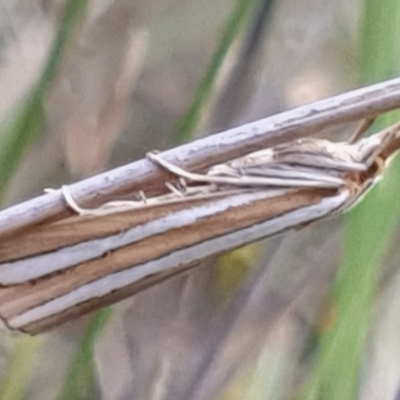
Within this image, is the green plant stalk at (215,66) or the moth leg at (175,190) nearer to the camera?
the moth leg at (175,190)

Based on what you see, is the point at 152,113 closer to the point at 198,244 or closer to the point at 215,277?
the point at 215,277

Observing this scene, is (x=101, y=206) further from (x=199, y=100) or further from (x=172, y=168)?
(x=199, y=100)

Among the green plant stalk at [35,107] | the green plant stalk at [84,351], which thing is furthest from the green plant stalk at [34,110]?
the green plant stalk at [84,351]

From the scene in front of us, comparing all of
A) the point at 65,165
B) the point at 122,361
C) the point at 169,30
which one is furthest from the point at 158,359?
the point at 169,30

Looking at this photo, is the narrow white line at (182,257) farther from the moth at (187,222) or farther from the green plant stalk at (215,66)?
the green plant stalk at (215,66)

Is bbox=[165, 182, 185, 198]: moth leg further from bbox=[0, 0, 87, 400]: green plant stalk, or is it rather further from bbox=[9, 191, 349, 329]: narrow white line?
bbox=[0, 0, 87, 400]: green plant stalk

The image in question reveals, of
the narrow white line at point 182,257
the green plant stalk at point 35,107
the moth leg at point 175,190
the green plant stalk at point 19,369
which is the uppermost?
the green plant stalk at point 35,107

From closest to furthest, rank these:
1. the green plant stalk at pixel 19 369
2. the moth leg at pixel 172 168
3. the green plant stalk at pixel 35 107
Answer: the moth leg at pixel 172 168 → the green plant stalk at pixel 35 107 → the green plant stalk at pixel 19 369

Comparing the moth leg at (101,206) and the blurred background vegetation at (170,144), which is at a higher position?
the blurred background vegetation at (170,144)

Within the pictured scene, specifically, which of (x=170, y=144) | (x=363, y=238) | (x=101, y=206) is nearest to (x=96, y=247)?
(x=101, y=206)
